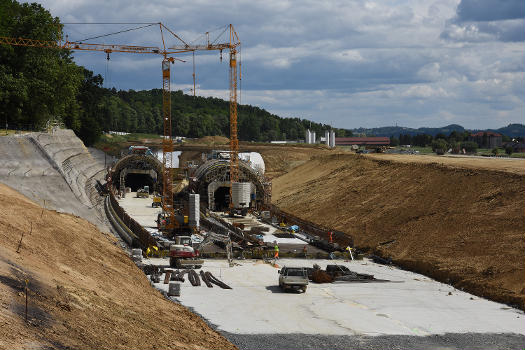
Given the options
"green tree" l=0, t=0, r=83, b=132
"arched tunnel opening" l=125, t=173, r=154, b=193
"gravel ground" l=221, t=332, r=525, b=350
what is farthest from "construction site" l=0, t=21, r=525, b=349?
"arched tunnel opening" l=125, t=173, r=154, b=193

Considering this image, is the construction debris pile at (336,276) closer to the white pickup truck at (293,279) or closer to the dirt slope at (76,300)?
the white pickup truck at (293,279)

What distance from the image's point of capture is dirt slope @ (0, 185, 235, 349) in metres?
17.6

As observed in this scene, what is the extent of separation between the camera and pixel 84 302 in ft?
69.9

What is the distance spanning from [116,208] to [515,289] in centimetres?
3778

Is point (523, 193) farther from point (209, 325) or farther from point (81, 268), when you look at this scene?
point (81, 268)

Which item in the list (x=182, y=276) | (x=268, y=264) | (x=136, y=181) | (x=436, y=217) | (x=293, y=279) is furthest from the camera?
(x=136, y=181)

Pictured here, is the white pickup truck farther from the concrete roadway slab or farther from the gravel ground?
the gravel ground

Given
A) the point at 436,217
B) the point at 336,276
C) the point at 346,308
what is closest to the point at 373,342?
the point at 346,308

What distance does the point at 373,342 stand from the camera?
23.9 meters

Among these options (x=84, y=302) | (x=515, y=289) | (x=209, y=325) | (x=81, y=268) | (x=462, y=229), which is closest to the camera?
(x=84, y=302)

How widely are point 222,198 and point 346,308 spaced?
46.2 m

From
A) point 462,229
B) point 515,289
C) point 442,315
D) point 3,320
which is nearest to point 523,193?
point 462,229

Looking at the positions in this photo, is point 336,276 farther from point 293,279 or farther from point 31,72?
point 31,72

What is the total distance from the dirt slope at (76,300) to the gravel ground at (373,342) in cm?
154
